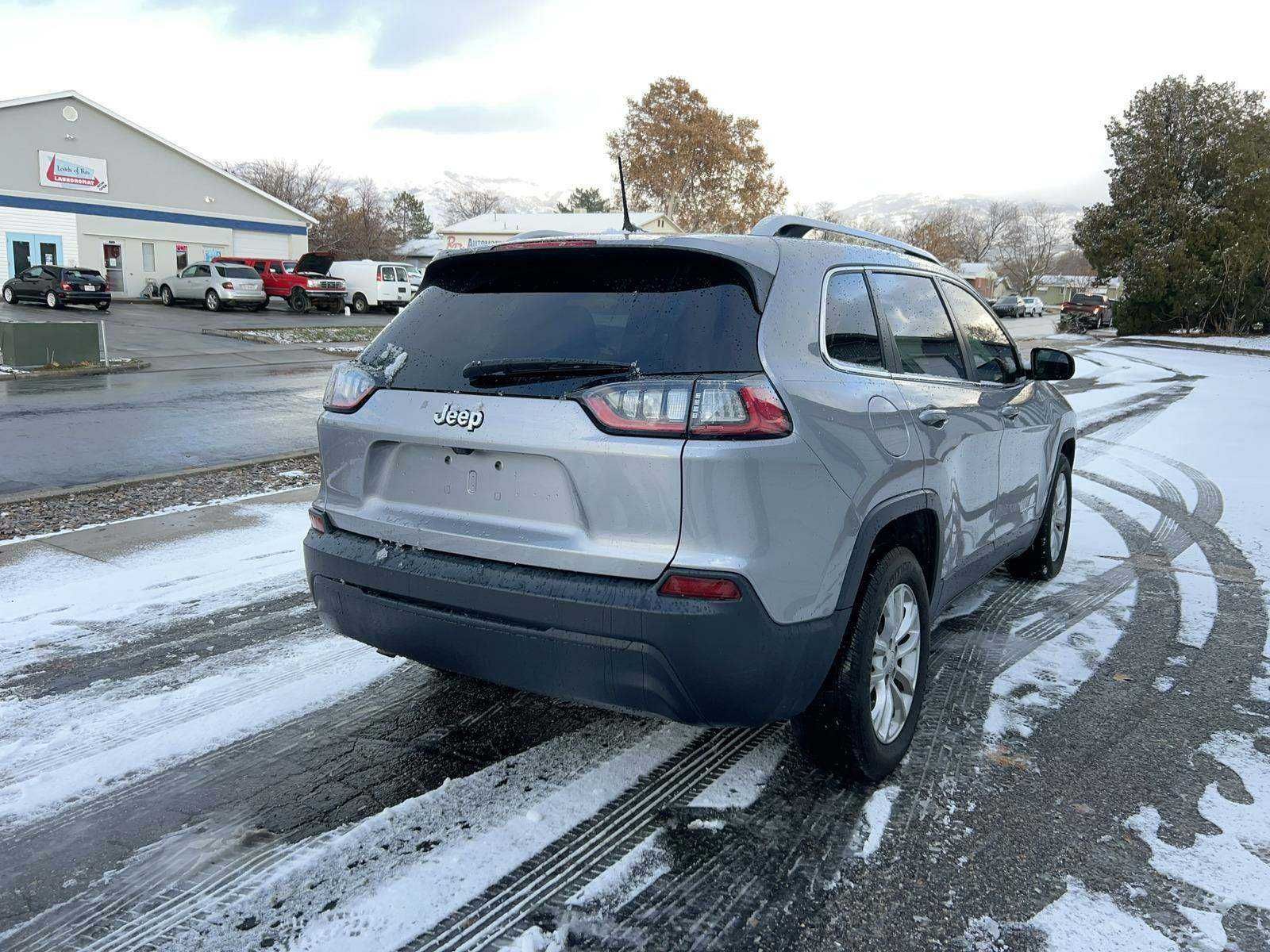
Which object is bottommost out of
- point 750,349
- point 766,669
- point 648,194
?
point 766,669

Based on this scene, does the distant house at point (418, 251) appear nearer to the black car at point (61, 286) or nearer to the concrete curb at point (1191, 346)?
the black car at point (61, 286)

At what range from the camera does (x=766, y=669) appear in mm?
2719

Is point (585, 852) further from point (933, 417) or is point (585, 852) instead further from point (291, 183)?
point (291, 183)

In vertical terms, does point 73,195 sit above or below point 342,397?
above

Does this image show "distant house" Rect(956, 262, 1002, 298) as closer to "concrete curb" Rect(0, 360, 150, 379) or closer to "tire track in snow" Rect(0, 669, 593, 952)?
"concrete curb" Rect(0, 360, 150, 379)

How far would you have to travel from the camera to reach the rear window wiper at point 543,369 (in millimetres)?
2791

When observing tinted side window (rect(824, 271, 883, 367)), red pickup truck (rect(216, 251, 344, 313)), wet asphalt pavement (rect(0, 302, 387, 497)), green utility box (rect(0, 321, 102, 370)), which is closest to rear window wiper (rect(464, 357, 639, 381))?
tinted side window (rect(824, 271, 883, 367))

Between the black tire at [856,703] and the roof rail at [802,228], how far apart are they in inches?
48.2

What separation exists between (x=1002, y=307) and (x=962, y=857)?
63.3 meters

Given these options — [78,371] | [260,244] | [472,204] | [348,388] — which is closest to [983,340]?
[348,388]

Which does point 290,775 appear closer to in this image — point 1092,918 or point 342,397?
point 342,397

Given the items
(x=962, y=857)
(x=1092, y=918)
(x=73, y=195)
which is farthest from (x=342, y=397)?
(x=73, y=195)

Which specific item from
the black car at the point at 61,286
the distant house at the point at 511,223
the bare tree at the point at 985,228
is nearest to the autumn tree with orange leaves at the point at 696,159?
the distant house at the point at 511,223

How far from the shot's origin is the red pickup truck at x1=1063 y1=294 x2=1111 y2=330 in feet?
150
